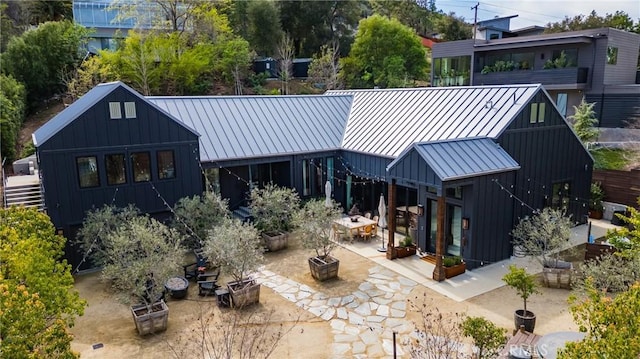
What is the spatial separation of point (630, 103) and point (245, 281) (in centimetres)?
2772

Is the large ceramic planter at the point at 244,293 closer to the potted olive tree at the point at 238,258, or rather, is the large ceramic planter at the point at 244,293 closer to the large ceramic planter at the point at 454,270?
the potted olive tree at the point at 238,258

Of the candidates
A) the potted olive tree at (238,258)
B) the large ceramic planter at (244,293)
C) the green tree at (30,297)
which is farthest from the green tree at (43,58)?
the large ceramic planter at (244,293)

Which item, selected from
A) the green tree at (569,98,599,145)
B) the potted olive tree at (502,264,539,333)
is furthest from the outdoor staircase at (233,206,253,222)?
the green tree at (569,98,599,145)

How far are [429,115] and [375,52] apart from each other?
2927cm

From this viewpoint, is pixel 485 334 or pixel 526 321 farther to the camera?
pixel 526 321

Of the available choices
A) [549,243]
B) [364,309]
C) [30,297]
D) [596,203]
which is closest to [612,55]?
[596,203]

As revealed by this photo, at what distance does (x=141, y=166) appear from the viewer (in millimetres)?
15969

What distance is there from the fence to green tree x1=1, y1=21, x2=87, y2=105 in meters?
37.6

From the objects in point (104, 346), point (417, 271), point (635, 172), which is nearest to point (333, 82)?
point (635, 172)

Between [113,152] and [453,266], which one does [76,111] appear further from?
[453,266]

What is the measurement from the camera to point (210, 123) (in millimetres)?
19312

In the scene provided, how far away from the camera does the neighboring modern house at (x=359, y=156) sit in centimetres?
1449

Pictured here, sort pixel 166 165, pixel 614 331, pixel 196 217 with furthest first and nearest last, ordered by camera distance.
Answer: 1. pixel 166 165
2. pixel 196 217
3. pixel 614 331

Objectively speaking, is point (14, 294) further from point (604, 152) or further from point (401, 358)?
point (604, 152)
